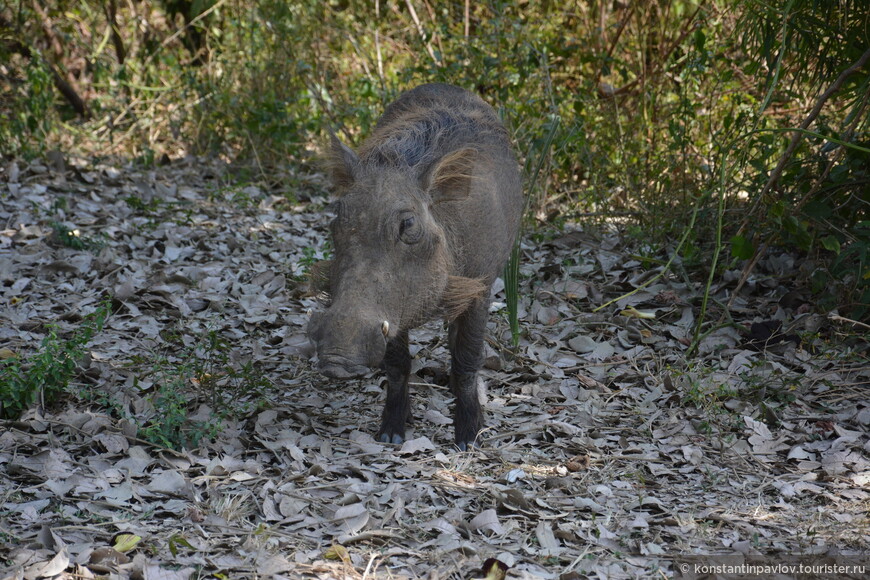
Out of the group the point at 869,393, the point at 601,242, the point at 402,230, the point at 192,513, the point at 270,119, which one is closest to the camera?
the point at 192,513

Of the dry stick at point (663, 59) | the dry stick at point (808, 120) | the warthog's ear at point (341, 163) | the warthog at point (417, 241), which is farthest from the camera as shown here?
the dry stick at point (663, 59)

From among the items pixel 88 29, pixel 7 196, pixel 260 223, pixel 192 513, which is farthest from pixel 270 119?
pixel 192 513

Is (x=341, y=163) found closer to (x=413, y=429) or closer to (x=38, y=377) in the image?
(x=413, y=429)

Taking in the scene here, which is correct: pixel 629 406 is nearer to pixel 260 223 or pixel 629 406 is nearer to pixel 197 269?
pixel 197 269

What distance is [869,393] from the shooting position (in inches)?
170

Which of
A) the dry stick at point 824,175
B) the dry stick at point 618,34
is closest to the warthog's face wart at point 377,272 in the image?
the dry stick at point 824,175

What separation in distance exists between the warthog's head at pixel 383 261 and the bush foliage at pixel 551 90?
6.23 ft

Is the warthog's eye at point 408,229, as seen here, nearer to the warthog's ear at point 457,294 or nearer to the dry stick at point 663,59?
the warthog's ear at point 457,294

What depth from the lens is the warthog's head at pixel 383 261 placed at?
10.7 feet

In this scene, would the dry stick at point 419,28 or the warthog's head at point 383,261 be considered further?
the dry stick at point 419,28

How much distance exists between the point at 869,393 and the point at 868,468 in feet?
2.28

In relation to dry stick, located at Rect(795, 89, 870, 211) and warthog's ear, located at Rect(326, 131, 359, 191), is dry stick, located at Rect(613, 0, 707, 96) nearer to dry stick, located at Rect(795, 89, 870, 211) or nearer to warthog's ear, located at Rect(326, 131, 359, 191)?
dry stick, located at Rect(795, 89, 870, 211)

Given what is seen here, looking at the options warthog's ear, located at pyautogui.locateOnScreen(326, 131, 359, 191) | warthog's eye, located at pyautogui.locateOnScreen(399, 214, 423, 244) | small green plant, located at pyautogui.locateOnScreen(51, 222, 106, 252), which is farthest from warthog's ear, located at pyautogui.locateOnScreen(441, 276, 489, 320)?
small green plant, located at pyautogui.locateOnScreen(51, 222, 106, 252)

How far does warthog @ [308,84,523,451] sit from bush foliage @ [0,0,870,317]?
1.40 meters
